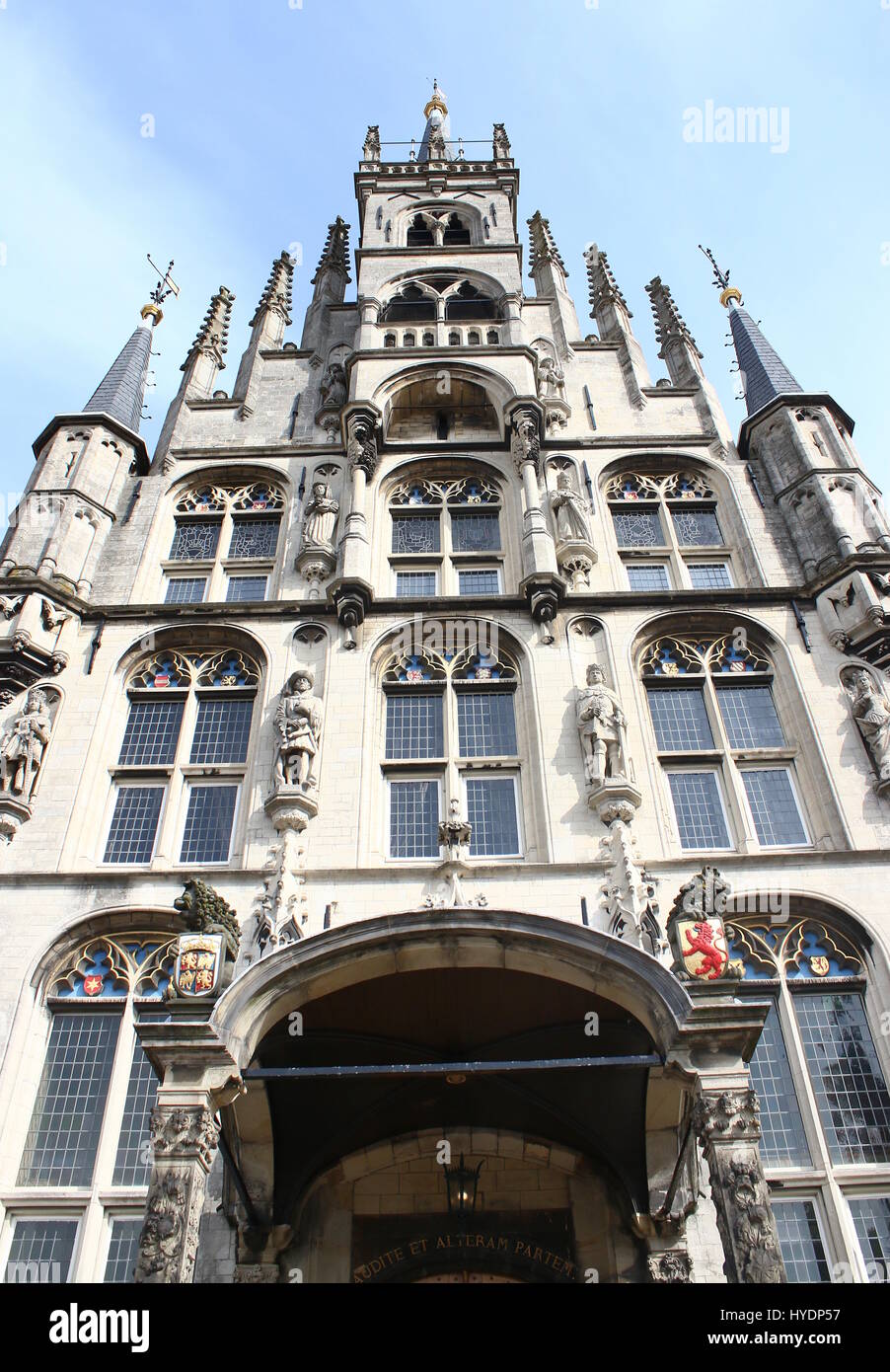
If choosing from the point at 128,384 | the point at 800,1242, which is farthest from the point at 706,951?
the point at 128,384

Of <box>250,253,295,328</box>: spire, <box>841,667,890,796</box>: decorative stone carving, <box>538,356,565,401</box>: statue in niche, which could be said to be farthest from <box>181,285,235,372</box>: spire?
<box>841,667,890,796</box>: decorative stone carving

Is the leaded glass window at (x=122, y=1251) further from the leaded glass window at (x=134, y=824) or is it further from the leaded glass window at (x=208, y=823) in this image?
the leaded glass window at (x=134, y=824)

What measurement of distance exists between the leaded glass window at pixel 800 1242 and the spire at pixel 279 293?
21.5 metres

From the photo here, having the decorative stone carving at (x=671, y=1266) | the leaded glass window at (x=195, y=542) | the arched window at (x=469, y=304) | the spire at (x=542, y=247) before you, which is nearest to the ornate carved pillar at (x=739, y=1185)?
the decorative stone carving at (x=671, y=1266)

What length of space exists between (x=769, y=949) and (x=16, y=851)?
9.42 m

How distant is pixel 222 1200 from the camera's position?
477 inches

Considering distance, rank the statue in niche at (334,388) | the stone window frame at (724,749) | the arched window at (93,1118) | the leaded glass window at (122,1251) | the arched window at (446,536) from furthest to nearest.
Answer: the statue in niche at (334,388), the arched window at (446,536), the stone window frame at (724,749), the arched window at (93,1118), the leaded glass window at (122,1251)

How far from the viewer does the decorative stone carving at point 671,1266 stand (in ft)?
39.1

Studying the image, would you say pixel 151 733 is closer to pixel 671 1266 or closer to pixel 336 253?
pixel 671 1266

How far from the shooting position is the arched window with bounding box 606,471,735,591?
63.4 feet

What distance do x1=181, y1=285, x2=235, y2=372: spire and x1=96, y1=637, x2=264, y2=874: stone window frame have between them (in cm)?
971

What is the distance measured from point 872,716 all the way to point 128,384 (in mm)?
15493
